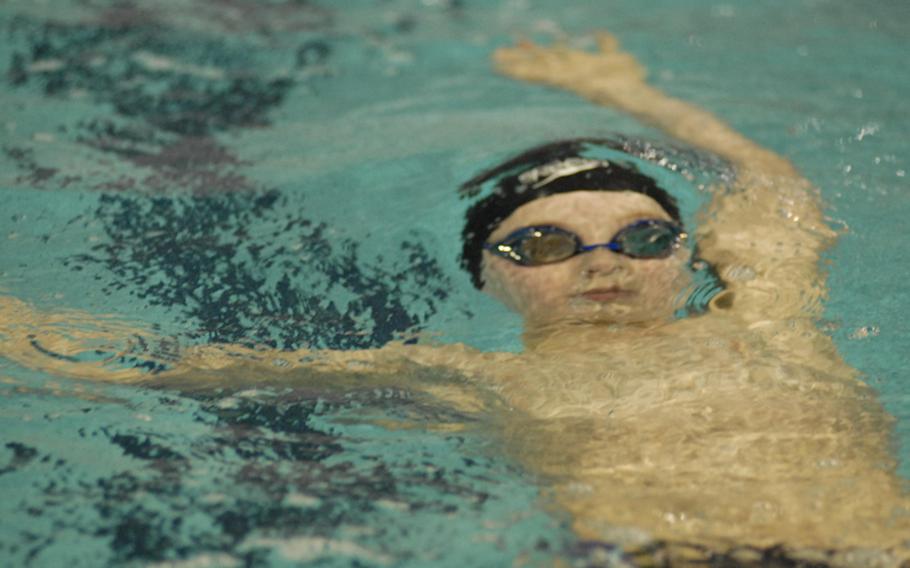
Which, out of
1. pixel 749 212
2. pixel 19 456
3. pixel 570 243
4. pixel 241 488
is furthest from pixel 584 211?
pixel 19 456

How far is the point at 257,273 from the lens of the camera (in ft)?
12.5

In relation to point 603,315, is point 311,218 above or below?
above

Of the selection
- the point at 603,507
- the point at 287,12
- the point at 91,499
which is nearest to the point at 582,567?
the point at 603,507

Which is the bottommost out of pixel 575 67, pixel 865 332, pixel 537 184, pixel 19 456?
pixel 19 456

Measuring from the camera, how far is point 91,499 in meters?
2.42

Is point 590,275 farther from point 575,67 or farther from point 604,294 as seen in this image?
point 575,67

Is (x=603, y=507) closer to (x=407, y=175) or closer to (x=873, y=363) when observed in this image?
(x=873, y=363)

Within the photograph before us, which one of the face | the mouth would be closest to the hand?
the face

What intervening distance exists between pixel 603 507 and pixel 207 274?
1.94 meters

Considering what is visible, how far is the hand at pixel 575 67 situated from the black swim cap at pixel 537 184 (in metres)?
1.40

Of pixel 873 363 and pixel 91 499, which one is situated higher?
pixel 873 363

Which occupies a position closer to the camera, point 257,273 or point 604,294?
point 604,294

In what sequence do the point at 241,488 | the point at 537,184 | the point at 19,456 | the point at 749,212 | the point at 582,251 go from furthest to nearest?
1. the point at 749,212
2. the point at 537,184
3. the point at 582,251
4. the point at 19,456
5. the point at 241,488

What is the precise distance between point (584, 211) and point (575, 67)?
253 centimetres
